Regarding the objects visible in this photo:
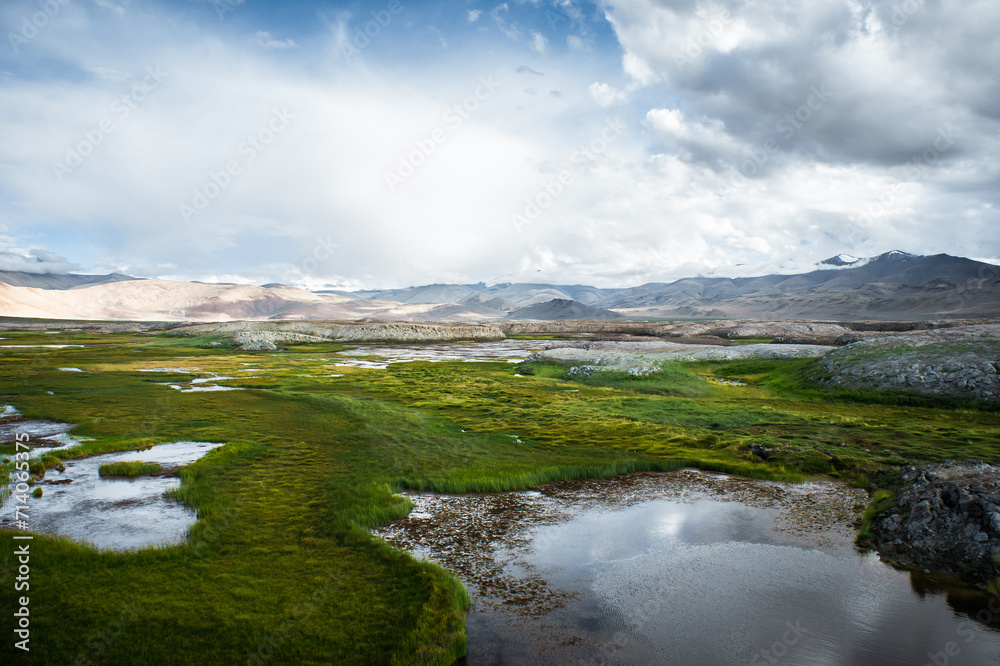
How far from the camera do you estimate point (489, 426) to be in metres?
23.1

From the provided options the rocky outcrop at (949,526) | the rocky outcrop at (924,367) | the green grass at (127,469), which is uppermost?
the rocky outcrop at (924,367)

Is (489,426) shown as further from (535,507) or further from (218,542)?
(218,542)

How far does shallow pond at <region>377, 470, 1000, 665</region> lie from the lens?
24.7ft

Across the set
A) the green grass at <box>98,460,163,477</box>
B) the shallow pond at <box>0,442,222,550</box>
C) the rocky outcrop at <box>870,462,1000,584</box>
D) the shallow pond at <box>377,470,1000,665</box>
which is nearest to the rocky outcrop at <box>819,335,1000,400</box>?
the shallow pond at <box>377,470,1000,665</box>

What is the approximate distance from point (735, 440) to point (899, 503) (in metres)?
8.19

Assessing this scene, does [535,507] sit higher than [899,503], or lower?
lower

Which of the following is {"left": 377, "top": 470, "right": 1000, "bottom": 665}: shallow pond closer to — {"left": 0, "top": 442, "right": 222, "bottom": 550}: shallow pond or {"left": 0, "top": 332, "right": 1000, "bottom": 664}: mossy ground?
{"left": 0, "top": 332, "right": 1000, "bottom": 664}: mossy ground

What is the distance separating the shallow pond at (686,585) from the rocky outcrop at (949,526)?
0.60 metres

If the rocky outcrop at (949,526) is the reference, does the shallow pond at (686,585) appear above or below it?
below

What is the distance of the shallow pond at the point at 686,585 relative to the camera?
296 inches

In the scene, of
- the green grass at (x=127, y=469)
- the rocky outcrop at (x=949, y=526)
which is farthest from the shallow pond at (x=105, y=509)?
the rocky outcrop at (x=949, y=526)

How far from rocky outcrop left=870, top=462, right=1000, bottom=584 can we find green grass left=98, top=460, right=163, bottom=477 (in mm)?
19888

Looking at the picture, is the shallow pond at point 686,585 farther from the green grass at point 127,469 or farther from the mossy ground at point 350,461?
the green grass at point 127,469

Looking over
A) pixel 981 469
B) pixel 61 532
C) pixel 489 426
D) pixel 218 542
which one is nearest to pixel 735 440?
pixel 981 469
